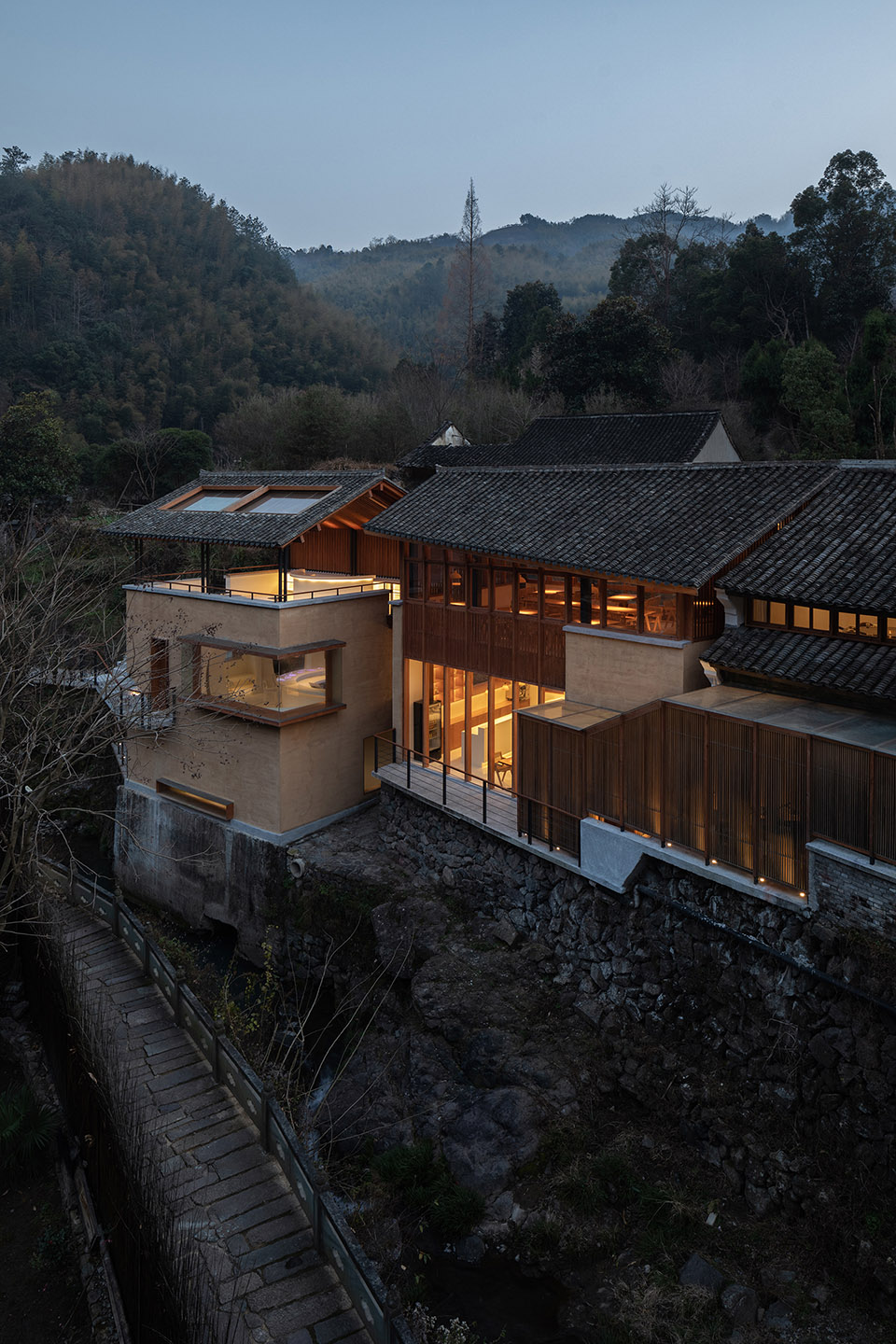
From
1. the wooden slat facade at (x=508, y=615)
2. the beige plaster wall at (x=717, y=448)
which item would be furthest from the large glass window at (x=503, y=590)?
the beige plaster wall at (x=717, y=448)

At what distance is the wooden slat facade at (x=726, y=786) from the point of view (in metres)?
9.98

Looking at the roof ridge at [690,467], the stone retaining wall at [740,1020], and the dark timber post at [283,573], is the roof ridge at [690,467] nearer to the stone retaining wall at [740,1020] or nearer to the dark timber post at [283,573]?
the dark timber post at [283,573]

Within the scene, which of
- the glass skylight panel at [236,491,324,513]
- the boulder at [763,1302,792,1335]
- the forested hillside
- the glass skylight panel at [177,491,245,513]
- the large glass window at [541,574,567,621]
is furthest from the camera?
the forested hillside

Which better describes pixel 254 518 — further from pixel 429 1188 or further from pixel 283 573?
pixel 429 1188

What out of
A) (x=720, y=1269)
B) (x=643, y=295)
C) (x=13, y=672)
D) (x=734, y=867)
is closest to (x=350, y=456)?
(x=643, y=295)

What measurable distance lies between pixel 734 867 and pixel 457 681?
772 centimetres

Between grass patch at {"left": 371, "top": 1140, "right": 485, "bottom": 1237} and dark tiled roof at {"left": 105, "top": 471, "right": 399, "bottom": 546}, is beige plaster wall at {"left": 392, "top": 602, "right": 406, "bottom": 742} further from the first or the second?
grass patch at {"left": 371, "top": 1140, "right": 485, "bottom": 1237}

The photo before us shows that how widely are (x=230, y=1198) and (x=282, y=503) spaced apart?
14.4 meters

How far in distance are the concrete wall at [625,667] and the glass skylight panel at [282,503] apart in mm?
7612

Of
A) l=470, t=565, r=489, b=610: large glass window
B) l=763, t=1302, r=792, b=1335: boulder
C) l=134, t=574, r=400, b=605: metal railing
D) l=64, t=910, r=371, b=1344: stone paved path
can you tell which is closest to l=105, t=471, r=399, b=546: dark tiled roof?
l=134, t=574, r=400, b=605: metal railing

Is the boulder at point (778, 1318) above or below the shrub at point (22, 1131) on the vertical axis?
below

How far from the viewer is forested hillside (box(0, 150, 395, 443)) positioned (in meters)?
50.6

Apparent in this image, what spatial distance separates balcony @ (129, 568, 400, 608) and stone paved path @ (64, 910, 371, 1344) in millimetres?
8276

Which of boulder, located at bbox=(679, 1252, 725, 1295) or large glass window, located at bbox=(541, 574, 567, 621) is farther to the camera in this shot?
large glass window, located at bbox=(541, 574, 567, 621)
